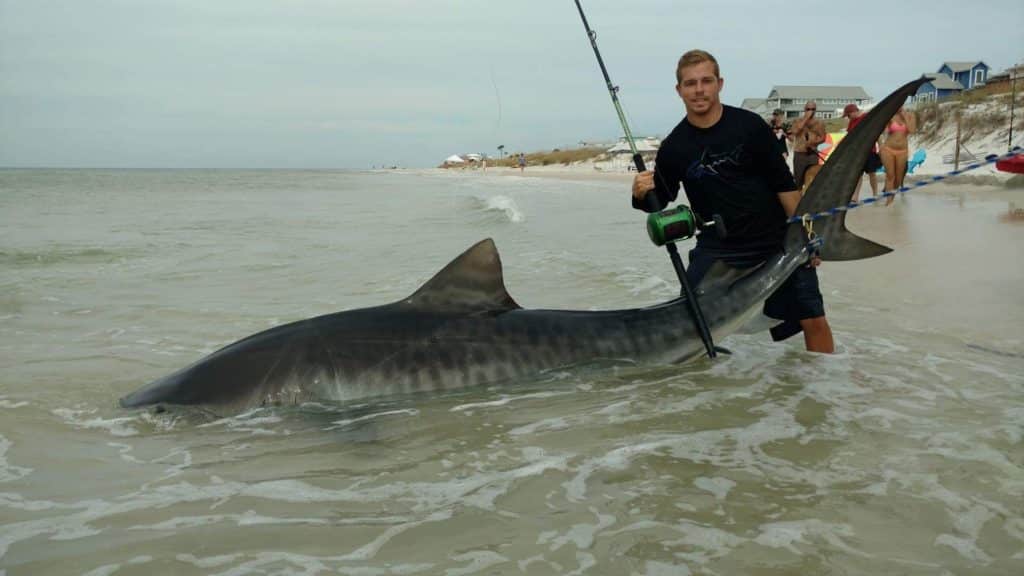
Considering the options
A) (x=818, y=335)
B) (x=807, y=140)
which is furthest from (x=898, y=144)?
(x=818, y=335)

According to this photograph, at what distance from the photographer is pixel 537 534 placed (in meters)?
2.63

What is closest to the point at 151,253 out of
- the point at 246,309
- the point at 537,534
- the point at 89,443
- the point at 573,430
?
the point at 246,309

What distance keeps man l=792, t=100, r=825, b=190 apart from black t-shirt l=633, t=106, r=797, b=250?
8.37 meters

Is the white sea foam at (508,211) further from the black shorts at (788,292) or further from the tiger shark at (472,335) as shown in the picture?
the tiger shark at (472,335)

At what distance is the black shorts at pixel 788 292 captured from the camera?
448 cm

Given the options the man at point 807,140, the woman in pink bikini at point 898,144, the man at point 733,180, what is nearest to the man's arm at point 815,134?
the man at point 807,140

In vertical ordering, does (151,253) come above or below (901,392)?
above

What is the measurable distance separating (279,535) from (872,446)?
238 cm

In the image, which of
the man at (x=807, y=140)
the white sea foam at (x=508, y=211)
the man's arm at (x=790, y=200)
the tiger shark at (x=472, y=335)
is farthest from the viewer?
the white sea foam at (x=508, y=211)

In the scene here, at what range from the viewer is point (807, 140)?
12.5 m

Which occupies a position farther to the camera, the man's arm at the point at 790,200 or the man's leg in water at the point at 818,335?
the man's leg in water at the point at 818,335

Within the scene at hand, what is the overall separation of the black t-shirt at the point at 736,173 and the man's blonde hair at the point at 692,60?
0.89ft

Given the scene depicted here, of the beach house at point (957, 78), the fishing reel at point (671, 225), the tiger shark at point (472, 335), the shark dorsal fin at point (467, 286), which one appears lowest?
the tiger shark at point (472, 335)

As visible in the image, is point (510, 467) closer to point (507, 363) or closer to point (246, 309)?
point (507, 363)
